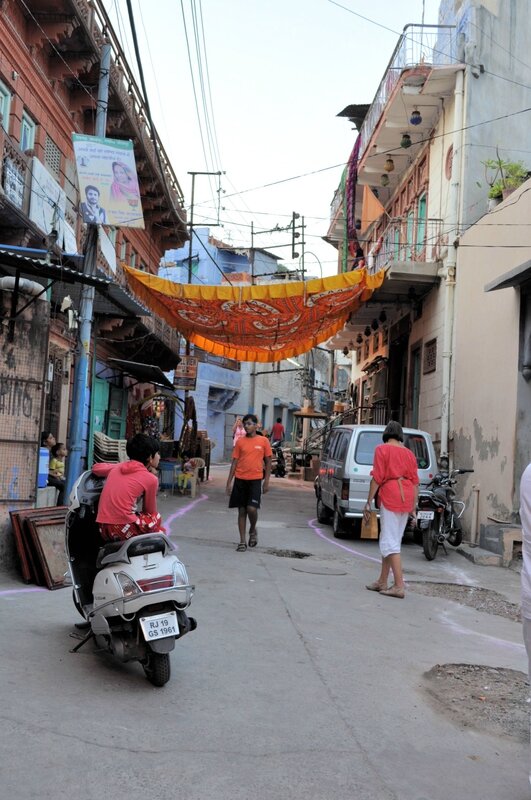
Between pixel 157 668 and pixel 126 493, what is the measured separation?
1.08m

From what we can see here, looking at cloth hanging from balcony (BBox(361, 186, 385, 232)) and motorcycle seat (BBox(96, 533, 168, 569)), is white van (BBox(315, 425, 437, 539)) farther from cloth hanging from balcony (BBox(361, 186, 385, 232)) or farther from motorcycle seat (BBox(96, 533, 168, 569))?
cloth hanging from balcony (BBox(361, 186, 385, 232))

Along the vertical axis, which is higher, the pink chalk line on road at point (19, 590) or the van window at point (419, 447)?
the van window at point (419, 447)

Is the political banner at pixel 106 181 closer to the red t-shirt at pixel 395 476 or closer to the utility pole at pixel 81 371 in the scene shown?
the utility pole at pixel 81 371

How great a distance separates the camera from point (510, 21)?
1658cm

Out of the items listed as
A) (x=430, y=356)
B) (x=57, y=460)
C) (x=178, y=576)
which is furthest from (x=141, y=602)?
(x=430, y=356)

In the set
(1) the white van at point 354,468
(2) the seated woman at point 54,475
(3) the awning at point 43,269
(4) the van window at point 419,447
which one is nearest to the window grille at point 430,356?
(4) the van window at point 419,447

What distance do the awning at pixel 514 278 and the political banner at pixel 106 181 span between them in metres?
5.38

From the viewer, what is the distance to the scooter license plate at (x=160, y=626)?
4348 millimetres

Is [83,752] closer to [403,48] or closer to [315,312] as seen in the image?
[315,312]

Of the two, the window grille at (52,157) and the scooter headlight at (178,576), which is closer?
the scooter headlight at (178,576)

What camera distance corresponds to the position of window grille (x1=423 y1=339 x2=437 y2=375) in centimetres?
1669

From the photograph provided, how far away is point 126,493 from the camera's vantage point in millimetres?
4777

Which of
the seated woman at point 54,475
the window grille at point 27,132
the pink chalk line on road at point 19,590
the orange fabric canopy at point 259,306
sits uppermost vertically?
the window grille at point 27,132

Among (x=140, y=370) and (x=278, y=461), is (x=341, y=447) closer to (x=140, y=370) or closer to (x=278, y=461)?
(x=140, y=370)
